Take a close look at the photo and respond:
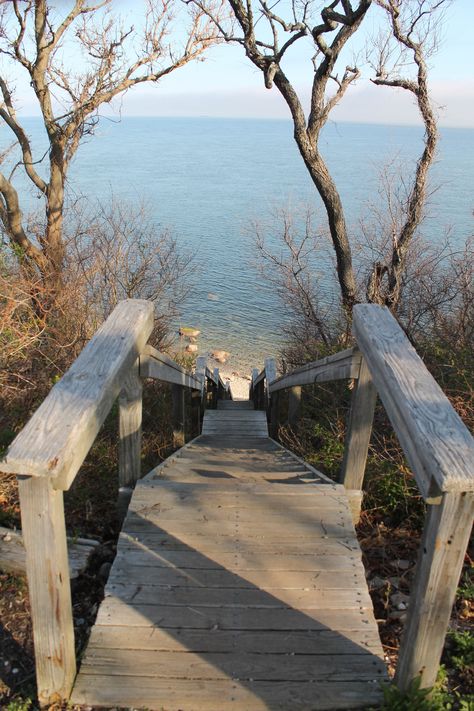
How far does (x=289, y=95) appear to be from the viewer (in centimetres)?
1079

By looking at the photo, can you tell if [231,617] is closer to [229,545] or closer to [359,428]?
[229,545]

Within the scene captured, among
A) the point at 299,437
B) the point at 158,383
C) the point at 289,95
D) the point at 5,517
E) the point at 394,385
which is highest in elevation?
the point at 289,95

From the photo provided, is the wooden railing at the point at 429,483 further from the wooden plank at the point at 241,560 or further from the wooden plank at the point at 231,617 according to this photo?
the wooden plank at the point at 241,560

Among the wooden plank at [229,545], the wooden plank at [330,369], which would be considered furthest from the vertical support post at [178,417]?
the wooden plank at [229,545]

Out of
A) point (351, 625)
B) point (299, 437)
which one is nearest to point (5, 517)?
point (351, 625)

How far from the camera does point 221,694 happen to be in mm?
2051

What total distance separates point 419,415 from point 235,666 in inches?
46.5

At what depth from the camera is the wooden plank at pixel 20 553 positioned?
9.17 feet

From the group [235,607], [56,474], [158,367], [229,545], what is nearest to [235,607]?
[235,607]

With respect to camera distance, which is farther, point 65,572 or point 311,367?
point 311,367

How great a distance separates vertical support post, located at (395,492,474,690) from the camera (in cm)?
173

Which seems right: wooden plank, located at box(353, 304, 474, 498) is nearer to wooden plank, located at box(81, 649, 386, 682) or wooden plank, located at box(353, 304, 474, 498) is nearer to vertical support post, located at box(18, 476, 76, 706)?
wooden plank, located at box(81, 649, 386, 682)

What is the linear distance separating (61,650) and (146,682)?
341 millimetres

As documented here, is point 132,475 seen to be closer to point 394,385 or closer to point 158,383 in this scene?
point 394,385
